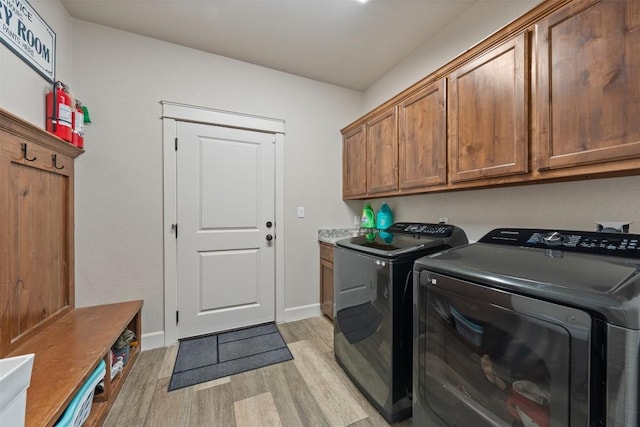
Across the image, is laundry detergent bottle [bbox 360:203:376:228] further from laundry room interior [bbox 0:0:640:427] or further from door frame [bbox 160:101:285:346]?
door frame [bbox 160:101:285:346]

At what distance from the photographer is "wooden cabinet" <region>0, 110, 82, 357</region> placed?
1.28 meters

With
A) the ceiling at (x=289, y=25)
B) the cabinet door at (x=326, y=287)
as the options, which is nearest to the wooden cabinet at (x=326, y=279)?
the cabinet door at (x=326, y=287)

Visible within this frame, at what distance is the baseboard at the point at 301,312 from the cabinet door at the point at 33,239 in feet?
5.75

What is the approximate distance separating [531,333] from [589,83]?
105 cm

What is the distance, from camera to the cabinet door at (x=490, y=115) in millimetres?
1264

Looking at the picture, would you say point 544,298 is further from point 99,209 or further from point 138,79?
point 138,79

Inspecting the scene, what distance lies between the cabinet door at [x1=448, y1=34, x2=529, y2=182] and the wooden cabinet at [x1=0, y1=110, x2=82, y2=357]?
242 cm

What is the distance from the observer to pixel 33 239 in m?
1.50

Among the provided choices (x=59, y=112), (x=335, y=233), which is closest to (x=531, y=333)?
(x=335, y=233)

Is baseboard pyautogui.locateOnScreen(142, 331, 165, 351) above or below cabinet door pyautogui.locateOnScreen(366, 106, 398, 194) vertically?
below

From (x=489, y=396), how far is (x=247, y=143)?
2.49 meters

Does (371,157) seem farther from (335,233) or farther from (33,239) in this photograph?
(33,239)

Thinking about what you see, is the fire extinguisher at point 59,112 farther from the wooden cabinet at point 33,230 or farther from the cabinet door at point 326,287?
the cabinet door at point 326,287

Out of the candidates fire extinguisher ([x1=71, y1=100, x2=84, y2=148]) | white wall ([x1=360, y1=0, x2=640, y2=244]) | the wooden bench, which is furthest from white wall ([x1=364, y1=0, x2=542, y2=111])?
the wooden bench
